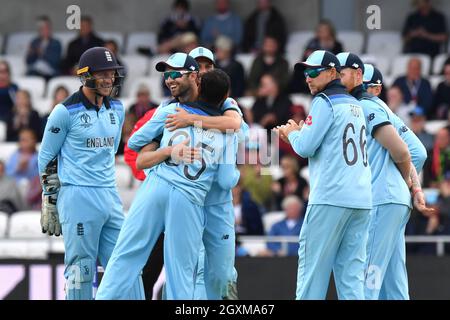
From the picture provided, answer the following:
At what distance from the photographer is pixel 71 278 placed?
36.8 ft

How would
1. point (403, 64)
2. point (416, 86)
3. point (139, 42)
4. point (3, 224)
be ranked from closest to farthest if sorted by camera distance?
point (3, 224) → point (416, 86) → point (403, 64) → point (139, 42)

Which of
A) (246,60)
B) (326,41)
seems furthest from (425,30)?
(246,60)

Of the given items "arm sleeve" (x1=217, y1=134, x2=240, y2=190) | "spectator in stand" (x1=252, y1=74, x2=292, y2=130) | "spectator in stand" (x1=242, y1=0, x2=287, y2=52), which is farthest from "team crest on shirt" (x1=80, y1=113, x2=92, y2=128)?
"spectator in stand" (x1=242, y1=0, x2=287, y2=52)

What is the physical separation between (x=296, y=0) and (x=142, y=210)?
9907 millimetres

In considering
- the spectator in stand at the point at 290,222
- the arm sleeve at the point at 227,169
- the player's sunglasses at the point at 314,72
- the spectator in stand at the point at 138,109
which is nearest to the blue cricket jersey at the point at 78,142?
the arm sleeve at the point at 227,169

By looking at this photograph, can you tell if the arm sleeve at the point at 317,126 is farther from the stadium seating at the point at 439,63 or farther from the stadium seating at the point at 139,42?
the stadium seating at the point at 139,42

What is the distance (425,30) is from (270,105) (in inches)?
110

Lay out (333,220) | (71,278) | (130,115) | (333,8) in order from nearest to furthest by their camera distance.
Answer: (333,220), (71,278), (130,115), (333,8)

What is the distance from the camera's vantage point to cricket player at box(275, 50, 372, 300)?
10.4m

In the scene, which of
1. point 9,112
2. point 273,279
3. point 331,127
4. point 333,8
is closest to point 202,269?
point 331,127

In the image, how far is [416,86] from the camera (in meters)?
17.3

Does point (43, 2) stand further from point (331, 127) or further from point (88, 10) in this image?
point (331, 127)

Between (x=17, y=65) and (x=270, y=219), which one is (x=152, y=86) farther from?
(x=270, y=219)

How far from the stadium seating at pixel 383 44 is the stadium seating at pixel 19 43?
4949 mm
